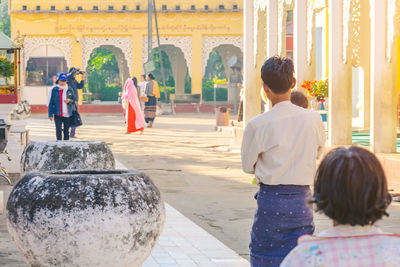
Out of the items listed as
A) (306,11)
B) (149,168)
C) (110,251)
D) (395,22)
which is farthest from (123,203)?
(306,11)

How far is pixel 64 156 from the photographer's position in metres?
7.30

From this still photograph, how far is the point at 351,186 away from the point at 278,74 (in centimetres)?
197

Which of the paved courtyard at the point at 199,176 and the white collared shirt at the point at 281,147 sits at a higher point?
the white collared shirt at the point at 281,147

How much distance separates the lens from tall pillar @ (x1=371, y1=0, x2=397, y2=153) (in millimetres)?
12211

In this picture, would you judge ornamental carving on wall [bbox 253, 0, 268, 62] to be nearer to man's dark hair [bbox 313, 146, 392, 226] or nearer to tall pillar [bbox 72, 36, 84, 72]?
man's dark hair [bbox 313, 146, 392, 226]

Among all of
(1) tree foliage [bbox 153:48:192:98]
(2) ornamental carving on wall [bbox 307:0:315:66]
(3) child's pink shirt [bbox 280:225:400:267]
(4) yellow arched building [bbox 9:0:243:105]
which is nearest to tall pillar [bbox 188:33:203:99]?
(4) yellow arched building [bbox 9:0:243:105]

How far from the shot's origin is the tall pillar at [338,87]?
539 inches

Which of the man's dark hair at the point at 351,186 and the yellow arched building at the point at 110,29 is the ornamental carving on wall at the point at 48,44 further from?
the man's dark hair at the point at 351,186

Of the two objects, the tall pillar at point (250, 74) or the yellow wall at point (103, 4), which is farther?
the yellow wall at point (103, 4)

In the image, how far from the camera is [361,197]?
240 cm

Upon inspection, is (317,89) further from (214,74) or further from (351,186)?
(214,74)

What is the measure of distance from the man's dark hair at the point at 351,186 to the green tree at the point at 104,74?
165 feet

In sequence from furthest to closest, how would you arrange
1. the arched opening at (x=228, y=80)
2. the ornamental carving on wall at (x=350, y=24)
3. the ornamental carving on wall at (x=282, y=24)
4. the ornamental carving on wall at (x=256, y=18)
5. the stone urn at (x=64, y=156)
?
the arched opening at (x=228, y=80), the ornamental carving on wall at (x=256, y=18), the ornamental carving on wall at (x=282, y=24), the ornamental carving on wall at (x=350, y=24), the stone urn at (x=64, y=156)

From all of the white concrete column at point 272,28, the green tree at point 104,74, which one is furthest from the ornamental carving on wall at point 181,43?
the white concrete column at point 272,28
